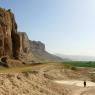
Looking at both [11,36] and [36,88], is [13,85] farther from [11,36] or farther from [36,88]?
[11,36]

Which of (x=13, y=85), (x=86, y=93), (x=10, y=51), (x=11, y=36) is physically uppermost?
(x=11, y=36)

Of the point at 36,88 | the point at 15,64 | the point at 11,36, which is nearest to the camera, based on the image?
the point at 36,88

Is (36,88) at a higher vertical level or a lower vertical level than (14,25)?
lower

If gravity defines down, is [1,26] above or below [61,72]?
above

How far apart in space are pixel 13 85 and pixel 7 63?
48.1m

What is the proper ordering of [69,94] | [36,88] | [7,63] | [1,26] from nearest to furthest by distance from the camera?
[36,88] → [69,94] → [7,63] → [1,26]

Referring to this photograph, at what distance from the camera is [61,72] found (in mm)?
63844

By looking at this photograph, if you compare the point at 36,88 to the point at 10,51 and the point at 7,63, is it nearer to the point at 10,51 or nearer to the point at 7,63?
the point at 7,63

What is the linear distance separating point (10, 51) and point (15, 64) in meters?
16.1

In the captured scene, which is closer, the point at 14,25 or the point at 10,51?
the point at 10,51

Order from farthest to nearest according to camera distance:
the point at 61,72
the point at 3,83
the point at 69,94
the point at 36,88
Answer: the point at 61,72
the point at 69,94
the point at 36,88
the point at 3,83

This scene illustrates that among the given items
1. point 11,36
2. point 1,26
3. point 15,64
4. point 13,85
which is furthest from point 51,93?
point 11,36

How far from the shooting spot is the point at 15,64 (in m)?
82.4

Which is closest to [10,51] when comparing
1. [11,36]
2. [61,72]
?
[11,36]
